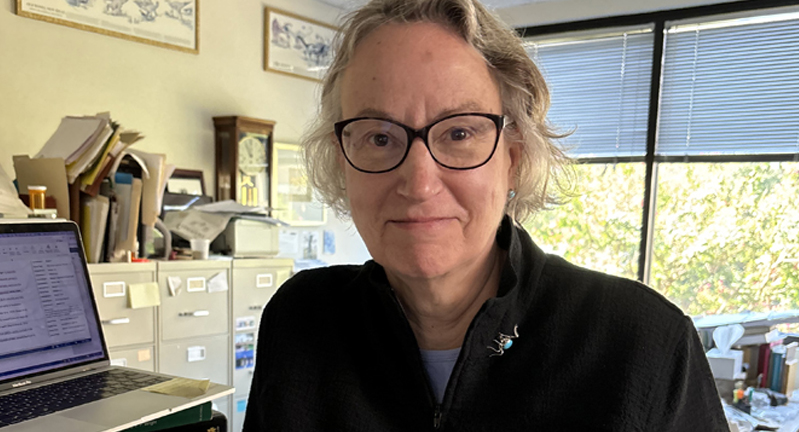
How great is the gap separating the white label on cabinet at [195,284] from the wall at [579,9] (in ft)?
7.66

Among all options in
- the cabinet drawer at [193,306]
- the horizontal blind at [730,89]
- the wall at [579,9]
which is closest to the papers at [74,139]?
the cabinet drawer at [193,306]

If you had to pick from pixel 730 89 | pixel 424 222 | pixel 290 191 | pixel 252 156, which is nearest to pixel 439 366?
pixel 424 222

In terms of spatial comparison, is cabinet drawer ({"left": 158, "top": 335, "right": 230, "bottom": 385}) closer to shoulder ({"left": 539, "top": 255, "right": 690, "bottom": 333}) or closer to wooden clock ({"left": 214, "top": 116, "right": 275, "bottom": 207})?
wooden clock ({"left": 214, "top": 116, "right": 275, "bottom": 207})

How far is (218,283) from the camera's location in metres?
2.61

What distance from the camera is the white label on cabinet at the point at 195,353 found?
2514 mm

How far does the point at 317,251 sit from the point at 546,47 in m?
2.14

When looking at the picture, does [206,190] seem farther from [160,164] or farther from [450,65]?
[450,65]

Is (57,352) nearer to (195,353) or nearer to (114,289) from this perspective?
(114,289)

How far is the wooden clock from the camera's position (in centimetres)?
324

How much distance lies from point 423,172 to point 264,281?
2164 mm

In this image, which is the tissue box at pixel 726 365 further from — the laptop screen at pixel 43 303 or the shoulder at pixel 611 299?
the laptop screen at pixel 43 303

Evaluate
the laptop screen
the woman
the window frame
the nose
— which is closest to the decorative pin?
the woman

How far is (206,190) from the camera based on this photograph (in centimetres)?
323

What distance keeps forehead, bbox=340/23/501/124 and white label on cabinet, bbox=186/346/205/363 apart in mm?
1968
